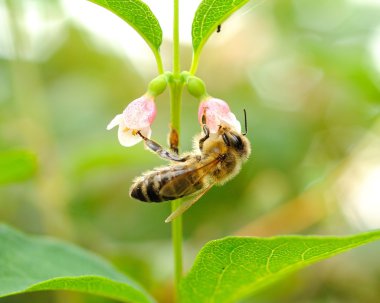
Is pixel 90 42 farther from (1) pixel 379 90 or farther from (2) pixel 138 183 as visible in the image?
(2) pixel 138 183

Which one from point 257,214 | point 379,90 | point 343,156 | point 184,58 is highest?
point 184,58

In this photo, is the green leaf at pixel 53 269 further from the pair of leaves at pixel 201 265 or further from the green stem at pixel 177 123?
the green stem at pixel 177 123

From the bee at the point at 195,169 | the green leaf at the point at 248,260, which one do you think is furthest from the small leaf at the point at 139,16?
the green leaf at the point at 248,260

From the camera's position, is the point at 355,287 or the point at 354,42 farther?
the point at 354,42

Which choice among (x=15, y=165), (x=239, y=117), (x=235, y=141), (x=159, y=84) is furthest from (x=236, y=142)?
(x=239, y=117)

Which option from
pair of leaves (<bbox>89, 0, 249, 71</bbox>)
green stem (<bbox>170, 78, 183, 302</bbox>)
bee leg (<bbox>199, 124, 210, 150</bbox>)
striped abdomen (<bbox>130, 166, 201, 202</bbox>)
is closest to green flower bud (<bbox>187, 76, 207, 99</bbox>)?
green stem (<bbox>170, 78, 183, 302</bbox>)

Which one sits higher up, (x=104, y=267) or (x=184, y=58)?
(x=184, y=58)

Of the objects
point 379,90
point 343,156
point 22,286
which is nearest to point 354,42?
point 379,90

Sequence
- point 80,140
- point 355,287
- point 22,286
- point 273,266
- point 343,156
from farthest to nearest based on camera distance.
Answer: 1. point 80,140
2. point 343,156
3. point 355,287
4. point 22,286
5. point 273,266
